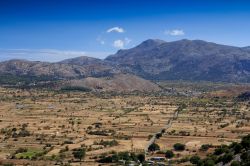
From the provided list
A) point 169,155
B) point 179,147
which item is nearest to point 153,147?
point 179,147

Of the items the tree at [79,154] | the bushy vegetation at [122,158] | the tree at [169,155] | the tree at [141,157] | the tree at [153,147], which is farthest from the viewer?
the tree at [153,147]

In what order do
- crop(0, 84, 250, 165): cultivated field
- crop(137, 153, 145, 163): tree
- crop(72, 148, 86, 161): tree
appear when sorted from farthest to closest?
crop(0, 84, 250, 165): cultivated field < crop(72, 148, 86, 161): tree < crop(137, 153, 145, 163): tree

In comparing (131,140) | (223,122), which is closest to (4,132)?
(131,140)

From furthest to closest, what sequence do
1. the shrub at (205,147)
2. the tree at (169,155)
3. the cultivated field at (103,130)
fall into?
the shrub at (205,147) → the cultivated field at (103,130) → the tree at (169,155)

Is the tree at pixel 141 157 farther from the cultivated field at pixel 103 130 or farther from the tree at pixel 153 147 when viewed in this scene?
the tree at pixel 153 147

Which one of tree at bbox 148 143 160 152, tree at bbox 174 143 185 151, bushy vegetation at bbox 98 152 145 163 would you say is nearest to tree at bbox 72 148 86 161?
bushy vegetation at bbox 98 152 145 163

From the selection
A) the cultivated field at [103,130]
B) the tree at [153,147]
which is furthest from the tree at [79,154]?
the tree at [153,147]

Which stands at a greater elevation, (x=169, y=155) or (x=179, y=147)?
(x=179, y=147)

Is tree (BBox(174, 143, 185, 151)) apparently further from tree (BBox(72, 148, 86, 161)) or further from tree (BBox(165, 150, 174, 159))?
tree (BBox(72, 148, 86, 161))

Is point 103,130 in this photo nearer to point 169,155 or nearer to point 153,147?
point 153,147

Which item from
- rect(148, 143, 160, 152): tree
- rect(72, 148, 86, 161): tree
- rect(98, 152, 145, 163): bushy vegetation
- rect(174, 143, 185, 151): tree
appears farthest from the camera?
rect(174, 143, 185, 151): tree

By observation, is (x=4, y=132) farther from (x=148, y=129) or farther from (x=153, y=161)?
(x=153, y=161)
